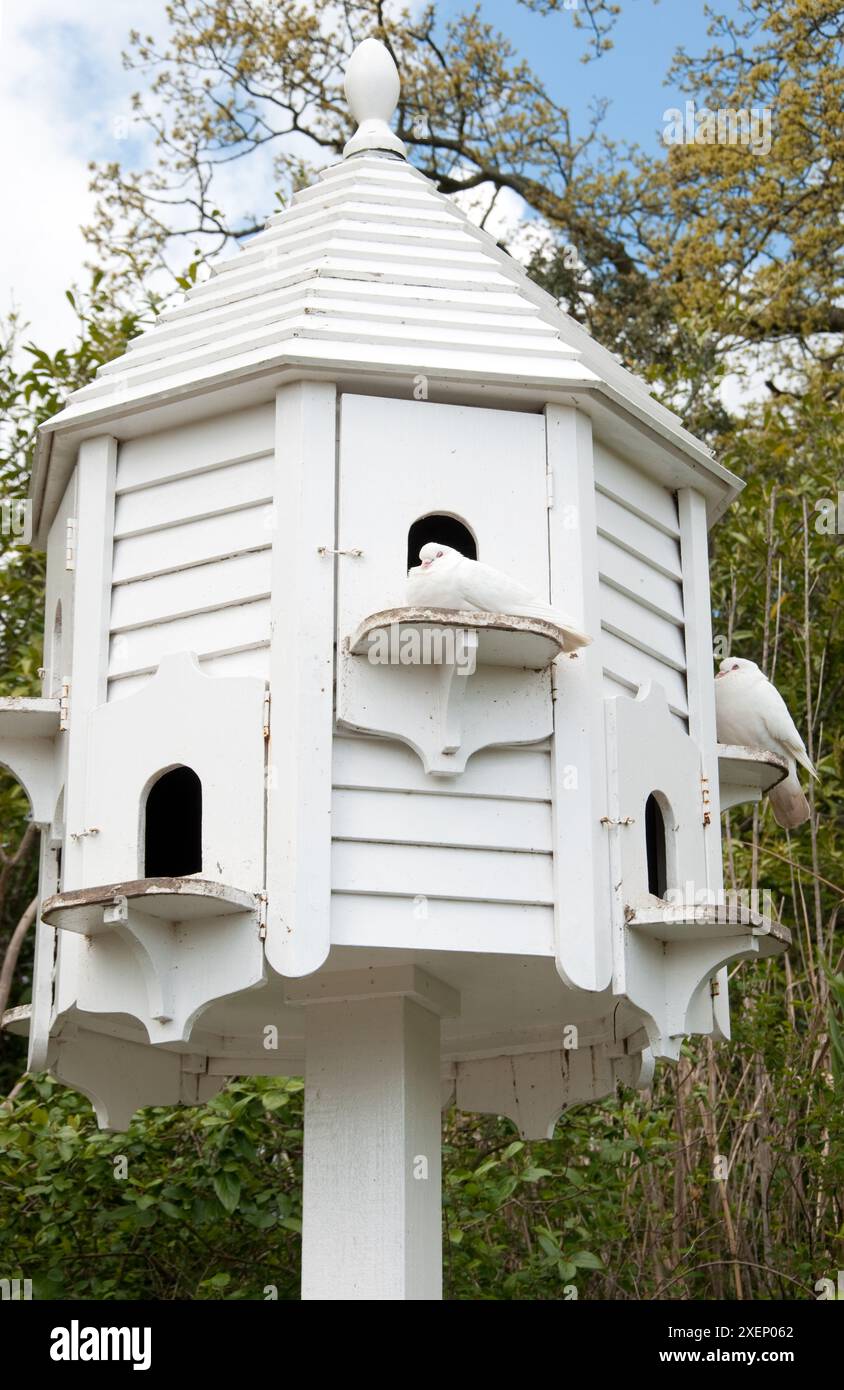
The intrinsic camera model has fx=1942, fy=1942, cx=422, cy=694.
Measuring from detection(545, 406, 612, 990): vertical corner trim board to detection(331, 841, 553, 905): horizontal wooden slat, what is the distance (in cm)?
11

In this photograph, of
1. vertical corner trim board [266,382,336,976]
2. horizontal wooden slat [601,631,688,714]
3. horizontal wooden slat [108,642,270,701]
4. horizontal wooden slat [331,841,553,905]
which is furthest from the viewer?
horizontal wooden slat [601,631,688,714]

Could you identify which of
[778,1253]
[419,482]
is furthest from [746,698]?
[778,1253]

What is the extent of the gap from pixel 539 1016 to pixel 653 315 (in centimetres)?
972

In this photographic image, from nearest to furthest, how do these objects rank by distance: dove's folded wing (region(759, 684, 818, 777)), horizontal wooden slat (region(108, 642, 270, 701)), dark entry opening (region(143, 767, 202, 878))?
horizontal wooden slat (region(108, 642, 270, 701)) → dark entry opening (region(143, 767, 202, 878)) → dove's folded wing (region(759, 684, 818, 777))

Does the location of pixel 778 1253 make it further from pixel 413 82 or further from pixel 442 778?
pixel 413 82

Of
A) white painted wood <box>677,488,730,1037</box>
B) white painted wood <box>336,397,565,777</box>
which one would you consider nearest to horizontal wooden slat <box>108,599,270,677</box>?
white painted wood <box>336,397,565,777</box>

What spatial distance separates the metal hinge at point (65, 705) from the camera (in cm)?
634

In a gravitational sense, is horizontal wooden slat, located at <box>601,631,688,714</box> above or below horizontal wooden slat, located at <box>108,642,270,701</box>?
above

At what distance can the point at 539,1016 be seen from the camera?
22.6ft

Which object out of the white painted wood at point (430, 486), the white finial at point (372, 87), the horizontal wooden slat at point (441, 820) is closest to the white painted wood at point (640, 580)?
the white painted wood at point (430, 486)

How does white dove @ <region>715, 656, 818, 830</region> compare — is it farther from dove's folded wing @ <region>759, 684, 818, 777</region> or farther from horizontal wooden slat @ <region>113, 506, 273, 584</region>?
horizontal wooden slat @ <region>113, 506, 273, 584</region>

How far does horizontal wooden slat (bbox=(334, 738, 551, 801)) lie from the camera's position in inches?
228

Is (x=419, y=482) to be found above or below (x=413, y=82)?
below

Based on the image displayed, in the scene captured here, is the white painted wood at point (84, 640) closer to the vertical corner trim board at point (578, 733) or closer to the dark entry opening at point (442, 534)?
the dark entry opening at point (442, 534)
